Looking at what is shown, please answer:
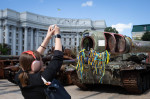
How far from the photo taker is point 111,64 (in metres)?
7.44

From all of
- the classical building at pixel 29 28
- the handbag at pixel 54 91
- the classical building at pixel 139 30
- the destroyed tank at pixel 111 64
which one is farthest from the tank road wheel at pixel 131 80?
the classical building at pixel 29 28

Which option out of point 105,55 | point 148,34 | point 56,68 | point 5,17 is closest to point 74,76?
point 105,55

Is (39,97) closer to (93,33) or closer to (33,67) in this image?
(33,67)

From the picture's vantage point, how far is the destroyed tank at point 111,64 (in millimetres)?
7148

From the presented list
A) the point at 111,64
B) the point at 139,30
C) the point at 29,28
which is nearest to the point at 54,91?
the point at 111,64

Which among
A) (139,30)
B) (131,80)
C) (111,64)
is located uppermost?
(139,30)

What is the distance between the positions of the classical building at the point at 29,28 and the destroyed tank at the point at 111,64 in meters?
63.0

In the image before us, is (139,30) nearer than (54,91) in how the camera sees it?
No

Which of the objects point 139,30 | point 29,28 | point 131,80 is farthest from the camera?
point 29,28

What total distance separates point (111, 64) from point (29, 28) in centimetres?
7833

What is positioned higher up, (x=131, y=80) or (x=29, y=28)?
(x=29, y=28)

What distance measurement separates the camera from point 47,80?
2.07 m

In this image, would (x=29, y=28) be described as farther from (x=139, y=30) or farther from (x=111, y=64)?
(x=111, y=64)

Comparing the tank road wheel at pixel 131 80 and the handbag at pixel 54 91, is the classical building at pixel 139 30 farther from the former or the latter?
the handbag at pixel 54 91
